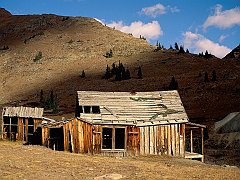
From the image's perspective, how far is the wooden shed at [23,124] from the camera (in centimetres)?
2973

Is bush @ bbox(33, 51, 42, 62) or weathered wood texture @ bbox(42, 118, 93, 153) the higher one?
bush @ bbox(33, 51, 42, 62)

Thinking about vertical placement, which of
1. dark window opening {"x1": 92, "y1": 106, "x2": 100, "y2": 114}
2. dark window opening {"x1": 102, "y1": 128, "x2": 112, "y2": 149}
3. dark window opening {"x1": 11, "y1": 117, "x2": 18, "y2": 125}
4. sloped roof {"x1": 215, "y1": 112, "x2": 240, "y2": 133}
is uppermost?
dark window opening {"x1": 92, "y1": 106, "x2": 100, "y2": 114}

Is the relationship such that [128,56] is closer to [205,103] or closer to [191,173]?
[205,103]

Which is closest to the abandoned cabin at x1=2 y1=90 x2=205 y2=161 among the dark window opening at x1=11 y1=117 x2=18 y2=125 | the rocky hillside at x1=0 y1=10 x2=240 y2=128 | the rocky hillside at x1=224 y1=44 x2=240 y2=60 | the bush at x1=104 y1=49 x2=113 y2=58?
the dark window opening at x1=11 y1=117 x2=18 y2=125

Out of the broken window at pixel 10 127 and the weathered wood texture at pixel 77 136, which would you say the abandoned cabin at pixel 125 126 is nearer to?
the weathered wood texture at pixel 77 136

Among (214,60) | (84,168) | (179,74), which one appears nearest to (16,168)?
(84,168)

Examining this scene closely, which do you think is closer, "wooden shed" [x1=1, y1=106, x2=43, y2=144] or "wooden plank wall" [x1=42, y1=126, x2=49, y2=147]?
"wooden plank wall" [x1=42, y1=126, x2=49, y2=147]

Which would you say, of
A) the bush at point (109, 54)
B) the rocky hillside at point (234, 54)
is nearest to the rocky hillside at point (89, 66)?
the bush at point (109, 54)

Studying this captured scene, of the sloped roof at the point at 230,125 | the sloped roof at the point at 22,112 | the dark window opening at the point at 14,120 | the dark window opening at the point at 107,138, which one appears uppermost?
the sloped roof at the point at 22,112

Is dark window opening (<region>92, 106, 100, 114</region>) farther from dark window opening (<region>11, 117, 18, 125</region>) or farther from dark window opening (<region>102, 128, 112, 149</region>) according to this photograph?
dark window opening (<region>11, 117, 18, 125</region>)

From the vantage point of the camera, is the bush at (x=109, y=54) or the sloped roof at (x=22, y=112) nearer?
the sloped roof at (x=22, y=112)

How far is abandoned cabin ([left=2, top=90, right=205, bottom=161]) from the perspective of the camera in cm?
2586

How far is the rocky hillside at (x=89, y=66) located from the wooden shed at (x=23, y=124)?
694 inches

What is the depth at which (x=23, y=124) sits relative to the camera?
1177 inches
